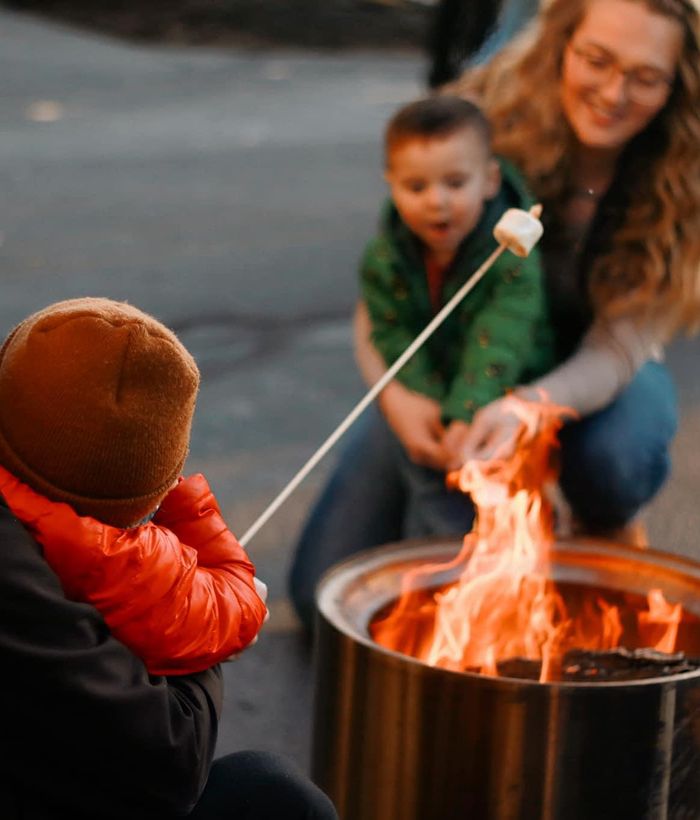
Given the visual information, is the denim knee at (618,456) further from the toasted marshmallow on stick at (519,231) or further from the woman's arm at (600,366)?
the toasted marshmallow on stick at (519,231)

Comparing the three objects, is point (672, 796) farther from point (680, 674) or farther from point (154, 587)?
point (154, 587)

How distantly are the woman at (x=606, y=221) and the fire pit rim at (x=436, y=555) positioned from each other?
415 millimetres

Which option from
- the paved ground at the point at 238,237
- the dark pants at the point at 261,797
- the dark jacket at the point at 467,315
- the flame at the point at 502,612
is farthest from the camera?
the paved ground at the point at 238,237

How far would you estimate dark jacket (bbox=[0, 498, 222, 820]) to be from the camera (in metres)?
1.67

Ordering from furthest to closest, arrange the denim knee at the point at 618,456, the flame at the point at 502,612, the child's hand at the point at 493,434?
the denim knee at the point at 618,456 → the child's hand at the point at 493,434 → the flame at the point at 502,612

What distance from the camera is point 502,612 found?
8.63 feet

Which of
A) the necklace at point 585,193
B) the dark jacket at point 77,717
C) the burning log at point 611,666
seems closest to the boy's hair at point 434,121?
the necklace at point 585,193

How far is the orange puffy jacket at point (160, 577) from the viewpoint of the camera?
5.63ft

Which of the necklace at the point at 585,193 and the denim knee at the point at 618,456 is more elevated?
the necklace at the point at 585,193

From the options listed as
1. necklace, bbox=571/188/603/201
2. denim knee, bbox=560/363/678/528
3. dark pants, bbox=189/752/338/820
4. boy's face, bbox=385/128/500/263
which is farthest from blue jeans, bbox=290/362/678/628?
dark pants, bbox=189/752/338/820

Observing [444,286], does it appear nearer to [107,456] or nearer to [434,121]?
[434,121]

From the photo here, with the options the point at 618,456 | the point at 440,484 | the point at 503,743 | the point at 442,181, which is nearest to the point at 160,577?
the point at 503,743

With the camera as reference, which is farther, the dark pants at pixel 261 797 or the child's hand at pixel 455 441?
the child's hand at pixel 455 441

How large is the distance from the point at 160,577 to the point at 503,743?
626 millimetres
